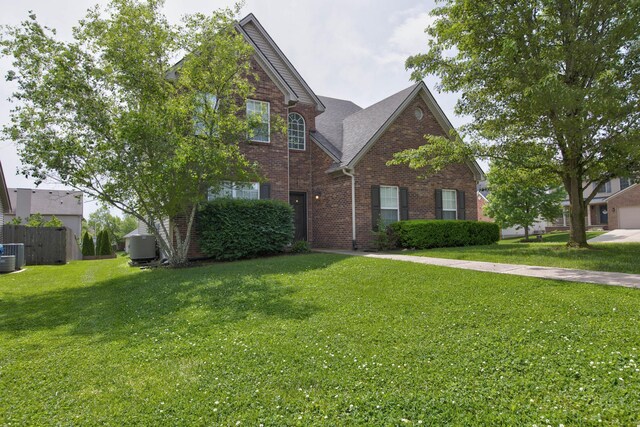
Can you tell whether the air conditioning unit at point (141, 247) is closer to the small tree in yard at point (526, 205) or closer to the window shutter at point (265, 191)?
the window shutter at point (265, 191)

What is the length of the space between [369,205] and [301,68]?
6.68 m

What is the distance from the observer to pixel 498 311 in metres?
4.66

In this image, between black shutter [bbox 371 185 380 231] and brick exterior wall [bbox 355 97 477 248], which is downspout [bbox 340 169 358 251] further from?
black shutter [bbox 371 185 380 231]

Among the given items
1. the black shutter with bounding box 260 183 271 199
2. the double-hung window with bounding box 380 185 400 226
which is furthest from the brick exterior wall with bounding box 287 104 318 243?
the double-hung window with bounding box 380 185 400 226

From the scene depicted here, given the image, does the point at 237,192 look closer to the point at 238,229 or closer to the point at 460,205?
the point at 238,229

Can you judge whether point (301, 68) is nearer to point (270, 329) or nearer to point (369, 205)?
point (369, 205)

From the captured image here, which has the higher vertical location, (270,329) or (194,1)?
(194,1)

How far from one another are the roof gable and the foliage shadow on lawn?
919cm

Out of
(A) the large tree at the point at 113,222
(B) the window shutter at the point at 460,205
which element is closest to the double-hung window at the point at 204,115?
(B) the window shutter at the point at 460,205

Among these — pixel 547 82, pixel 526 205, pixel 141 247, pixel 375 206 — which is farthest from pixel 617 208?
pixel 141 247

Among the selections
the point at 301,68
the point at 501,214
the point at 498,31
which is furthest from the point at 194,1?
the point at 501,214

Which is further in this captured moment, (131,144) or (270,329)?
(131,144)

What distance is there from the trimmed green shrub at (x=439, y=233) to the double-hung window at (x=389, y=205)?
0.74 meters

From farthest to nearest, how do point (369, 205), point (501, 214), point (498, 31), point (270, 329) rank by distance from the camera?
point (501, 214), point (369, 205), point (498, 31), point (270, 329)
